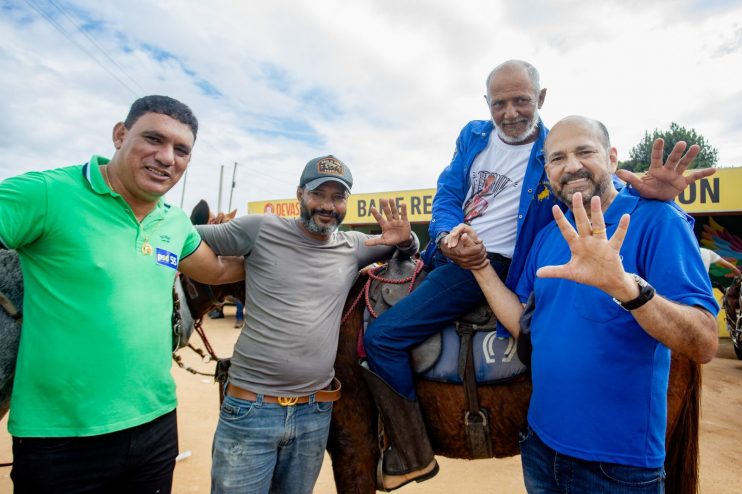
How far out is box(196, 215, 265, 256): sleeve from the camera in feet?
7.44

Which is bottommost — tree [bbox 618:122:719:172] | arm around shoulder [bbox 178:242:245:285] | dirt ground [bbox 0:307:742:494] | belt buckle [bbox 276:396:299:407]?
dirt ground [bbox 0:307:742:494]

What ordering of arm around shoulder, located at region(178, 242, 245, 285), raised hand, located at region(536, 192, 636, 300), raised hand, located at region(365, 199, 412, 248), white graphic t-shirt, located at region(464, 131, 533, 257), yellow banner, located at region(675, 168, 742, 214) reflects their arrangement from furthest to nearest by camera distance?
yellow banner, located at region(675, 168, 742, 214) < raised hand, located at region(365, 199, 412, 248) < white graphic t-shirt, located at region(464, 131, 533, 257) < arm around shoulder, located at region(178, 242, 245, 285) < raised hand, located at region(536, 192, 636, 300)

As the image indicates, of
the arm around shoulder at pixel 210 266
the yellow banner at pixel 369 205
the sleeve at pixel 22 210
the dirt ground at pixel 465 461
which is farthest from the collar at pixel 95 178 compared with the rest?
the yellow banner at pixel 369 205

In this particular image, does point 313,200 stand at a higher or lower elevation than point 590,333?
higher

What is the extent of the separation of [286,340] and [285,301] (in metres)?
0.21

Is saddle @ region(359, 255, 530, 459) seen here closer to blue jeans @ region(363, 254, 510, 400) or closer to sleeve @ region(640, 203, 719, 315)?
blue jeans @ region(363, 254, 510, 400)

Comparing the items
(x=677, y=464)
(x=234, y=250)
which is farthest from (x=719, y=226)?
(x=234, y=250)

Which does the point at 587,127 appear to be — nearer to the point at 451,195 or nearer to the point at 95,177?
the point at 451,195

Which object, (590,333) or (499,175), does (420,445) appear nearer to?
(590,333)

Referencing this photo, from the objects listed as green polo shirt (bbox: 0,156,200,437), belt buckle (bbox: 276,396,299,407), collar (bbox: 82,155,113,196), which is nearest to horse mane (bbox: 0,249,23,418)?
green polo shirt (bbox: 0,156,200,437)

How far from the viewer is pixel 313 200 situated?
232cm

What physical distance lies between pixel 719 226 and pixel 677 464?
12336 millimetres

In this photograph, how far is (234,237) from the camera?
227 centimetres

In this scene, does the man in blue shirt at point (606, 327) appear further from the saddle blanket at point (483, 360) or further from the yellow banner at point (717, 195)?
the yellow banner at point (717, 195)
